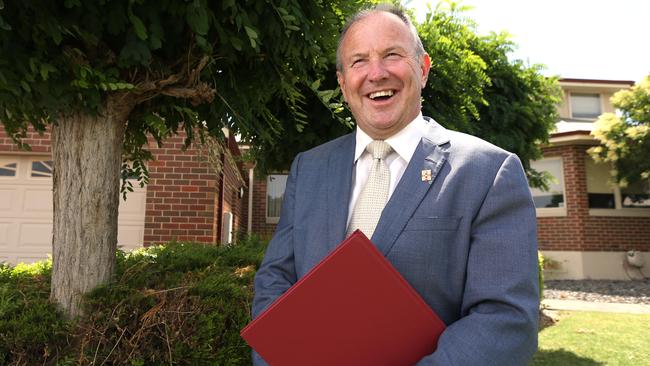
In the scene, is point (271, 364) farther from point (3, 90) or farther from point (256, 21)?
point (3, 90)

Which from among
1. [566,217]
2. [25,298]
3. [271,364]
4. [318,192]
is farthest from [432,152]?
[566,217]

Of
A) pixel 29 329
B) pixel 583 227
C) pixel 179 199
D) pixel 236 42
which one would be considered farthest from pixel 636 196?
pixel 29 329

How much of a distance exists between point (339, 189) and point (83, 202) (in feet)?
5.85

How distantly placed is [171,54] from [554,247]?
14.1 meters

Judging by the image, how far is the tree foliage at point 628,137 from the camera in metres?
12.8

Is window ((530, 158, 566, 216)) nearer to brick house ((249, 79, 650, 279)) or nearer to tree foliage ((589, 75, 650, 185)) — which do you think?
brick house ((249, 79, 650, 279))

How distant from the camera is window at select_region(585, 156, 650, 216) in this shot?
14.2m

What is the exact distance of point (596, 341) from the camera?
6.20m

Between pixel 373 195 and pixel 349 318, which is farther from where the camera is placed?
pixel 373 195

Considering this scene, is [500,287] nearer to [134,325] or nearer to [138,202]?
[134,325]

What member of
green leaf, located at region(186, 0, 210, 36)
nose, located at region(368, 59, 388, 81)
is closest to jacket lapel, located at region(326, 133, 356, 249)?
nose, located at region(368, 59, 388, 81)

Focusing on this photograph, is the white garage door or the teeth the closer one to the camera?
the teeth

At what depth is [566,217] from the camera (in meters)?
14.0

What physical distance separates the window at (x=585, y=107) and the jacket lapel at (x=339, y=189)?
19069 mm
